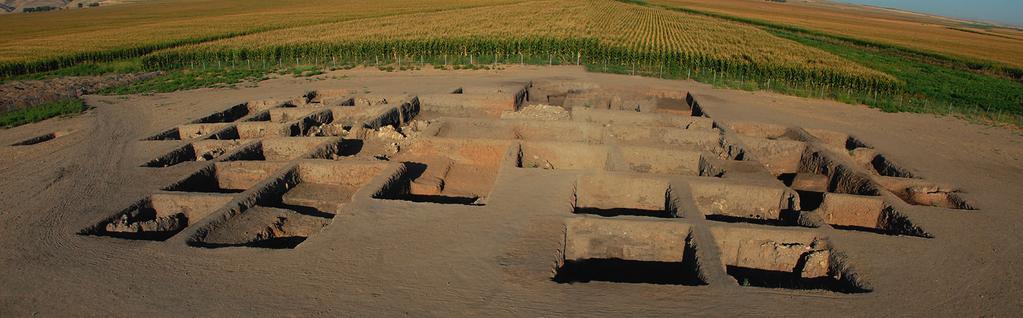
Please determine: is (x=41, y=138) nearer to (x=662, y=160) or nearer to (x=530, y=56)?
(x=662, y=160)

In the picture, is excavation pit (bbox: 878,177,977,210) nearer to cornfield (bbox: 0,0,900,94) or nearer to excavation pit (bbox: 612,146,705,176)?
excavation pit (bbox: 612,146,705,176)

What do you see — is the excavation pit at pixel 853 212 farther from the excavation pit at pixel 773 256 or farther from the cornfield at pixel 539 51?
the cornfield at pixel 539 51

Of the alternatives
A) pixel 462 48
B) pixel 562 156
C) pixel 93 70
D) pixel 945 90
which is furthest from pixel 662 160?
pixel 93 70

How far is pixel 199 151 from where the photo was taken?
1229 cm

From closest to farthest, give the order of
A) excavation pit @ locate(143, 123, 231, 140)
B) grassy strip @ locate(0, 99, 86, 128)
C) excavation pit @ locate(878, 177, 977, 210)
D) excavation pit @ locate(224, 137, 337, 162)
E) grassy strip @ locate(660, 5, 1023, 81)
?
1. excavation pit @ locate(878, 177, 977, 210)
2. excavation pit @ locate(224, 137, 337, 162)
3. excavation pit @ locate(143, 123, 231, 140)
4. grassy strip @ locate(0, 99, 86, 128)
5. grassy strip @ locate(660, 5, 1023, 81)

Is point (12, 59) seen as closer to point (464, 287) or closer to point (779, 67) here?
point (464, 287)

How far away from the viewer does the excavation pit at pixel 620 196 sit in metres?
9.78

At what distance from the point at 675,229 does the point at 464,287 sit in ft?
11.2

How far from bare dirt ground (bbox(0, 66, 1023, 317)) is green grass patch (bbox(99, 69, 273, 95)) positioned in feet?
13.0

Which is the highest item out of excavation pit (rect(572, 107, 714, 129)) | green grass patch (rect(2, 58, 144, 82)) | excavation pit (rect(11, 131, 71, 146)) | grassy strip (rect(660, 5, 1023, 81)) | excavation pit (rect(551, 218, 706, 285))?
grassy strip (rect(660, 5, 1023, 81))

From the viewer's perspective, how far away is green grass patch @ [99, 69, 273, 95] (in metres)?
19.9

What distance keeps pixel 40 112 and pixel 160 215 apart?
1072cm

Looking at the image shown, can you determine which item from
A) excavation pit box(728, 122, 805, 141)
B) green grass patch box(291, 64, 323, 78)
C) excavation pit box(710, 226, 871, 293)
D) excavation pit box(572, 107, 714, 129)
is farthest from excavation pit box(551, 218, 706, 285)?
green grass patch box(291, 64, 323, 78)

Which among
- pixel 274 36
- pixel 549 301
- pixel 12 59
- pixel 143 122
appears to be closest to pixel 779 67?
pixel 549 301
